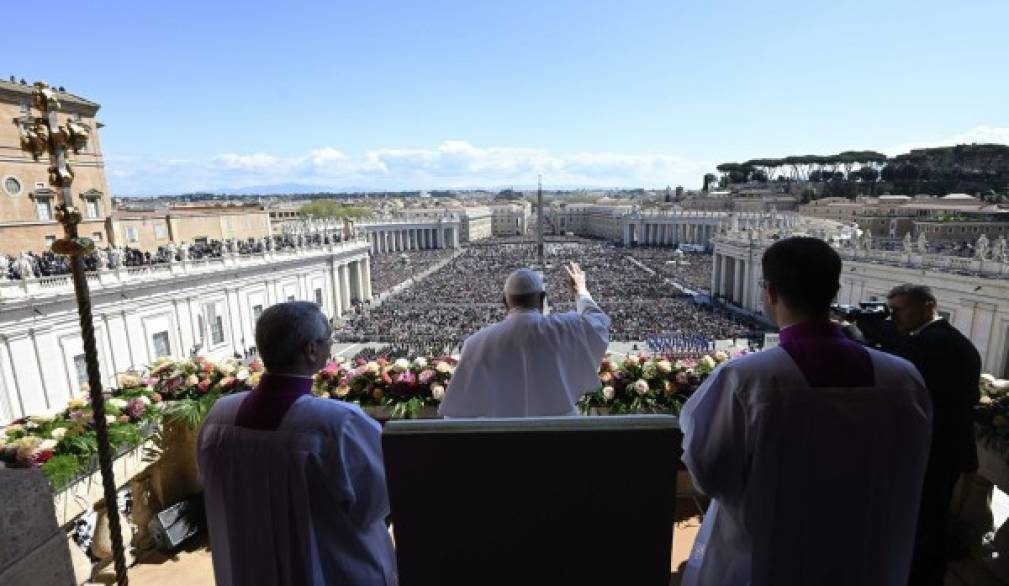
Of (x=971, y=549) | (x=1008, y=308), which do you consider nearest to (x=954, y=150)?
(x=1008, y=308)

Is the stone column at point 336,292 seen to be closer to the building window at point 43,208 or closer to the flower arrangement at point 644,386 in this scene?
the building window at point 43,208

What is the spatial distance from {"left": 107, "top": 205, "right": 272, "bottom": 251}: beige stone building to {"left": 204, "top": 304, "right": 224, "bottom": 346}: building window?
11.9 m

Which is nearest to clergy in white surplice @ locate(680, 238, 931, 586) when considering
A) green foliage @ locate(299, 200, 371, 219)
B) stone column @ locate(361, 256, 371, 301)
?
stone column @ locate(361, 256, 371, 301)

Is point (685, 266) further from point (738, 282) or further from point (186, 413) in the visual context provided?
point (186, 413)

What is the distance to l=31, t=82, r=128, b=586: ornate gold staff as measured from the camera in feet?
8.77

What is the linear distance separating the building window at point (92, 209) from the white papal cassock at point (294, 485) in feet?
120

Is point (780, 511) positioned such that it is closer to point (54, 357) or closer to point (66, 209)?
point (66, 209)

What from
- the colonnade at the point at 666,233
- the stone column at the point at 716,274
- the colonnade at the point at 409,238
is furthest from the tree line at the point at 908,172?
the colonnade at the point at 409,238

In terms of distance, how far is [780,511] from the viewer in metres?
2.10

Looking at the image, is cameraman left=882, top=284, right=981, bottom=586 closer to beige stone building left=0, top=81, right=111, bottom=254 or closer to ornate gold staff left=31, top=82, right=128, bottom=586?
ornate gold staff left=31, top=82, right=128, bottom=586

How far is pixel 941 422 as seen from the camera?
3389 millimetres

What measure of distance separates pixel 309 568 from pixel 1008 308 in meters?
28.8

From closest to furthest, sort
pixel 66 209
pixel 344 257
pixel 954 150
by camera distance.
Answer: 1. pixel 66 209
2. pixel 344 257
3. pixel 954 150

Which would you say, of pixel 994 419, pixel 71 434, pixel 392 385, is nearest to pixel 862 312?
pixel 994 419
